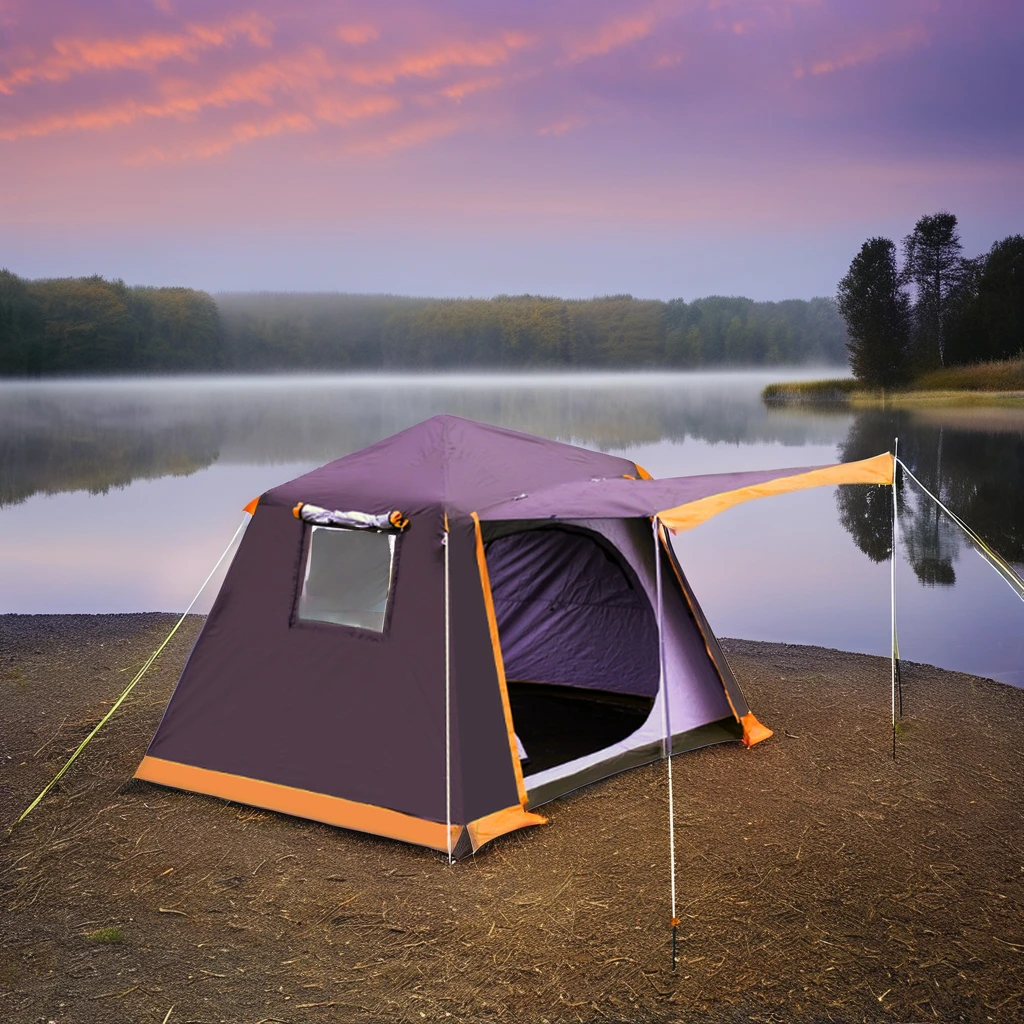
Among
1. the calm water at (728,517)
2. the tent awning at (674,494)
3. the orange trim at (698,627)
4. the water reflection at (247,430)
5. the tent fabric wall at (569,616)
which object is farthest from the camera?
the water reflection at (247,430)

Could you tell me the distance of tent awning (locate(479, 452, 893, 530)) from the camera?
5062mm

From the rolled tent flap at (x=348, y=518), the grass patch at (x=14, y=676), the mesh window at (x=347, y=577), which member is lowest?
the grass patch at (x=14, y=676)

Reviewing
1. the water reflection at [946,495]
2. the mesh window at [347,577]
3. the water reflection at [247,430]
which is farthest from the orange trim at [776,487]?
the water reflection at [247,430]

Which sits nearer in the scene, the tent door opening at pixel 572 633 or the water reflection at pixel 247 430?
the tent door opening at pixel 572 633

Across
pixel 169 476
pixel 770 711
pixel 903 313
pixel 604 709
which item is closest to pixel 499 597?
pixel 604 709

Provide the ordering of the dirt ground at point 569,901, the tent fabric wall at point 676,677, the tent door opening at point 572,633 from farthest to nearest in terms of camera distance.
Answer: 1. the tent door opening at point 572,633
2. the tent fabric wall at point 676,677
3. the dirt ground at point 569,901

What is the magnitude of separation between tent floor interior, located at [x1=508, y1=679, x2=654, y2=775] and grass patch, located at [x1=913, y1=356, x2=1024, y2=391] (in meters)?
36.5

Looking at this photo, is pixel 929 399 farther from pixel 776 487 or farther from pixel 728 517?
pixel 776 487

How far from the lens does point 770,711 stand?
7.40 metres

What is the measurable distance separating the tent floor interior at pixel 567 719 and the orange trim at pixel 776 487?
5.96 feet

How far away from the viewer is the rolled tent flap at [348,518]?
550 cm

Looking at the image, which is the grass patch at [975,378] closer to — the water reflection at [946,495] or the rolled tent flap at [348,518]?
the water reflection at [946,495]

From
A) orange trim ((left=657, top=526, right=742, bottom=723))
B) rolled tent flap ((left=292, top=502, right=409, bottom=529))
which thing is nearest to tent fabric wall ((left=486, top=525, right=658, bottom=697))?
orange trim ((left=657, top=526, right=742, bottom=723))

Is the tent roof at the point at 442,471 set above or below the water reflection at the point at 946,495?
above
